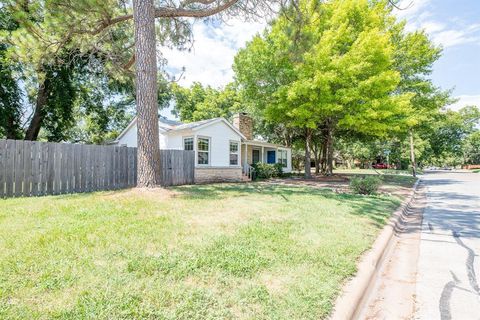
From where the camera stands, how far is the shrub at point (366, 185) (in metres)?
9.66

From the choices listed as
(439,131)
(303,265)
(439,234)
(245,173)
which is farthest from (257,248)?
(439,131)

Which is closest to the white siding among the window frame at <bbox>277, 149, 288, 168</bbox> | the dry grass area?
the dry grass area

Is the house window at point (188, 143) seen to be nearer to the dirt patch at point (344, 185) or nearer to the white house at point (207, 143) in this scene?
the white house at point (207, 143)

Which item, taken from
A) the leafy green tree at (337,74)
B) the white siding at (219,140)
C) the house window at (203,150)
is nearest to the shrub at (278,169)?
the leafy green tree at (337,74)

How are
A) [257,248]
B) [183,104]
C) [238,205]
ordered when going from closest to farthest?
[257,248] < [238,205] < [183,104]

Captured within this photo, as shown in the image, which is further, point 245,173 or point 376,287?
point 245,173

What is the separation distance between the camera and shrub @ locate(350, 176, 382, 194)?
9.66 m

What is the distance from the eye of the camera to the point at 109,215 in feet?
16.0

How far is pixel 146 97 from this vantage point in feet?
23.4

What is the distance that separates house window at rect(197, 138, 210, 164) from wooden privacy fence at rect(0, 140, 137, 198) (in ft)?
15.5

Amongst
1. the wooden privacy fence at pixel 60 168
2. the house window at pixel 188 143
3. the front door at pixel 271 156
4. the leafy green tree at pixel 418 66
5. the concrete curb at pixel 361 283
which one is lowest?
the concrete curb at pixel 361 283

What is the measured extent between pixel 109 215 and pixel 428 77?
24.4 meters

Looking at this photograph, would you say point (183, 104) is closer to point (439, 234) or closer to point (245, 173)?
point (245, 173)

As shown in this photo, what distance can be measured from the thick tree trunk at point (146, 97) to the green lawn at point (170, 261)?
4.89 feet
